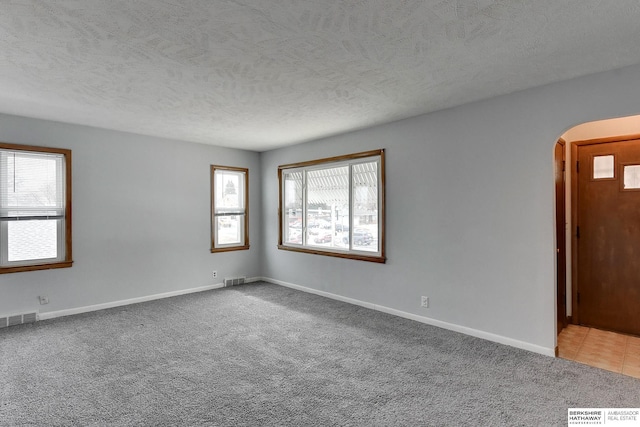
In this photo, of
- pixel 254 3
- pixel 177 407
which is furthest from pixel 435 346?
pixel 254 3

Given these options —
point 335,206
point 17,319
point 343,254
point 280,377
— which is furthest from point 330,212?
point 17,319

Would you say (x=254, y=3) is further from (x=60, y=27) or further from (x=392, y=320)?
(x=392, y=320)

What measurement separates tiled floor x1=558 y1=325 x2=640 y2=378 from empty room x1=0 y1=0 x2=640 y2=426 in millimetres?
30

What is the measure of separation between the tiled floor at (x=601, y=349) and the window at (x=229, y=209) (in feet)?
16.0

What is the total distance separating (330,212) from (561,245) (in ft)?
9.84

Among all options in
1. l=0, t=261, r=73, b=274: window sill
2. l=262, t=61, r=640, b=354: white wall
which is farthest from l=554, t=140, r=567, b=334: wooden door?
l=0, t=261, r=73, b=274: window sill

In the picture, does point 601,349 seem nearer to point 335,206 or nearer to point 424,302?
point 424,302

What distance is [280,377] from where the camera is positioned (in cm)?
275

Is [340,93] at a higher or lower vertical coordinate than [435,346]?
higher

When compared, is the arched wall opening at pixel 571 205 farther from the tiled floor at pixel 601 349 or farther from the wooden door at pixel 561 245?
the tiled floor at pixel 601 349

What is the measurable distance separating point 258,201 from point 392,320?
3.51 m

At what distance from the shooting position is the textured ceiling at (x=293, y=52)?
1.93 m

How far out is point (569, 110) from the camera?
2990 millimetres

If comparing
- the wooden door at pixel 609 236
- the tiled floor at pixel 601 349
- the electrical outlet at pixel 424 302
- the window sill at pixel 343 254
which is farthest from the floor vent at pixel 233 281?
the wooden door at pixel 609 236
